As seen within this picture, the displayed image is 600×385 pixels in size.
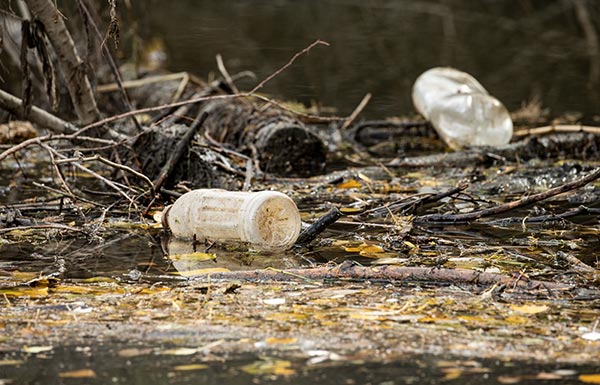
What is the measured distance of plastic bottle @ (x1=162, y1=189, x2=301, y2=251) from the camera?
5.07 m

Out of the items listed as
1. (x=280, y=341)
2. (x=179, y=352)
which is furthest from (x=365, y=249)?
(x=179, y=352)

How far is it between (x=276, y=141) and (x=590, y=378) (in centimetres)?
487

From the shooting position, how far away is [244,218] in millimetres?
5066

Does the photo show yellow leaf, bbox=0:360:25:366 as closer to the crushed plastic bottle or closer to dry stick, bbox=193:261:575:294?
dry stick, bbox=193:261:575:294

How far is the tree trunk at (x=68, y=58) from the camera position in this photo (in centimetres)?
652

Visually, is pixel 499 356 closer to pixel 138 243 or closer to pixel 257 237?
pixel 257 237

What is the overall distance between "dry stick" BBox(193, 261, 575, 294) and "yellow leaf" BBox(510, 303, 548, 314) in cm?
20

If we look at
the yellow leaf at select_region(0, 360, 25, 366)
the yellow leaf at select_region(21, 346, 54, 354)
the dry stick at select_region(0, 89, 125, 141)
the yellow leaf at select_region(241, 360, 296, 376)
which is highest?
the dry stick at select_region(0, 89, 125, 141)

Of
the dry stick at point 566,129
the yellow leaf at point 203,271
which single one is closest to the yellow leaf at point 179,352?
the yellow leaf at point 203,271

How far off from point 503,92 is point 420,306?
8196 mm

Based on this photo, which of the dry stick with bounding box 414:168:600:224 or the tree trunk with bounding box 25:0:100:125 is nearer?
the dry stick with bounding box 414:168:600:224

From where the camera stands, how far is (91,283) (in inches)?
180

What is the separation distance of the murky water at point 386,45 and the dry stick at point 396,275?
5.43 metres

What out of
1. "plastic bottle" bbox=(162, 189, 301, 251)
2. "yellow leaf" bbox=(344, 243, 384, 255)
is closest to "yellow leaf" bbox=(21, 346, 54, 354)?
"plastic bottle" bbox=(162, 189, 301, 251)
